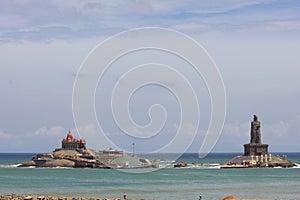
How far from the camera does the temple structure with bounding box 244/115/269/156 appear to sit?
194125mm

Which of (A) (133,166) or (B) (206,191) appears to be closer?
(B) (206,191)

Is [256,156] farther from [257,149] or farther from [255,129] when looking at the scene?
[255,129]

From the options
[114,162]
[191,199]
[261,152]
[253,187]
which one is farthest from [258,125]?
[191,199]

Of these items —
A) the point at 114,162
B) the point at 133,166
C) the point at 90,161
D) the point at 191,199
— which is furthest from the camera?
the point at 90,161

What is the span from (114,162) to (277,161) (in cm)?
4642

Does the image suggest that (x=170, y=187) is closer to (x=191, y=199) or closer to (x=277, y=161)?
(x=191, y=199)

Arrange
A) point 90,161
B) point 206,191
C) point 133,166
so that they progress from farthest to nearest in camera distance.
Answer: point 90,161 < point 133,166 < point 206,191

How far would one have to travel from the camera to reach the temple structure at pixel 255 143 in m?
194

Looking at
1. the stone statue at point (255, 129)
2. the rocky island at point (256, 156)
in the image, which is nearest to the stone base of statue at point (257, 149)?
the rocky island at point (256, 156)

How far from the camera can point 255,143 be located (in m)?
197

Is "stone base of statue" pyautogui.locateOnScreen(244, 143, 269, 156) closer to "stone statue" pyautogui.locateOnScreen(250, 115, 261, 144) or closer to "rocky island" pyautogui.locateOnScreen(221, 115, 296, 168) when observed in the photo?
"rocky island" pyautogui.locateOnScreen(221, 115, 296, 168)

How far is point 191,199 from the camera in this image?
7612 cm

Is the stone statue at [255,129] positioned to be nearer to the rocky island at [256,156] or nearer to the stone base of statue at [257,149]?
the rocky island at [256,156]

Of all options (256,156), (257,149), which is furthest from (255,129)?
(256,156)
